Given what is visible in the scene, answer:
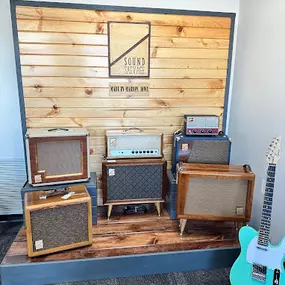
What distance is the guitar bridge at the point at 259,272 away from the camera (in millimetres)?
1551

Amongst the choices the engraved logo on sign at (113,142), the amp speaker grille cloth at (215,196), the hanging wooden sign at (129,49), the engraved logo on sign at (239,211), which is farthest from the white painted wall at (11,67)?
the engraved logo on sign at (239,211)

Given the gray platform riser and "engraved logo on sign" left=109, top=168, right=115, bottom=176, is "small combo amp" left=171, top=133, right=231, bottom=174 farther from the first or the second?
the gray platform riser

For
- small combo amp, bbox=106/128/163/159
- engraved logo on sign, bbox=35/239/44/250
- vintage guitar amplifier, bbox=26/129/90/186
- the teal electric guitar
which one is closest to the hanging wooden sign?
small combo amp, bbox=106/128/163/159

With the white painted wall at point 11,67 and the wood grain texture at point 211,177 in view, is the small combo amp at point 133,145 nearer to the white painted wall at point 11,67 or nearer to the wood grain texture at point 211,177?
the wood grain texture at point 211,177

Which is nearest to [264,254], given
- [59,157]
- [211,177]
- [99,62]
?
[211,177]

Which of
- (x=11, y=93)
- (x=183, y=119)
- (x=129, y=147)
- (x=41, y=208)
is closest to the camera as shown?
(x=41, y=208)

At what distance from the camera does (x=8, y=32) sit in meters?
2.21

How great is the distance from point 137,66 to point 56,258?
1.63m

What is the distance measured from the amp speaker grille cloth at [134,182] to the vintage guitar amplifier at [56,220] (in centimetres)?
32

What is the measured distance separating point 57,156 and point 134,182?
0.64 m

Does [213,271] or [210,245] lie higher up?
[210,245]

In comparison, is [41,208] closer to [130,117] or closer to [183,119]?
[130,117]

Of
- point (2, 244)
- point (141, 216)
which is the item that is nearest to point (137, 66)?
point (141, 216)

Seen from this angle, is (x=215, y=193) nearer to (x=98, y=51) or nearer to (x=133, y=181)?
(x=133, y=181)
